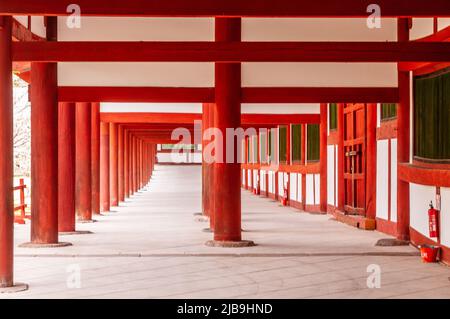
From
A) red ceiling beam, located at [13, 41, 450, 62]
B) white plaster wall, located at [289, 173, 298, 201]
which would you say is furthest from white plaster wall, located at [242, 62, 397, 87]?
white plaster wall, located at [289, 173, 298, 201]

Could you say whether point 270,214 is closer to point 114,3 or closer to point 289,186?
point 289,186

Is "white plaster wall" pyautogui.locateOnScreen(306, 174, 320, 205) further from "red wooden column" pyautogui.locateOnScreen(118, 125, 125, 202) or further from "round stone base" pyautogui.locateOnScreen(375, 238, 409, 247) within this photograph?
"round stone base" pyautogui.locateOnScreen(375, 238, 409, 247)

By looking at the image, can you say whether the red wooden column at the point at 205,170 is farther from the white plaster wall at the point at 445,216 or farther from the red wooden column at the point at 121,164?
the red wooden column at the point at 121,164

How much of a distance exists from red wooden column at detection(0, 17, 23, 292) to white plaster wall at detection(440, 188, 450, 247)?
4738mm

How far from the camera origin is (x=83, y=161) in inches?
612

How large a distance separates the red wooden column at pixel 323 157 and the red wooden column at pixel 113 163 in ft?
19.8

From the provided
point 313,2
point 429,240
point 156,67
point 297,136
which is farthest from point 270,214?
point 313,2

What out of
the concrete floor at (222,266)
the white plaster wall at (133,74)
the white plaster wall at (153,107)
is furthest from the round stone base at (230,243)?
the white plaster wall at (153,107)

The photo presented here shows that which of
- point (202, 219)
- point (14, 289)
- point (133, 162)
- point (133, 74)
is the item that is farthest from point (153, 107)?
point (14, 289)

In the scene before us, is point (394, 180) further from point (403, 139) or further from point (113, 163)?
point (113, 163)

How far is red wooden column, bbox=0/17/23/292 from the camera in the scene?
747cm

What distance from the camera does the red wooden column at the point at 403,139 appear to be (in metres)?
11.4

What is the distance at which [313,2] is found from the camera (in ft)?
26.1

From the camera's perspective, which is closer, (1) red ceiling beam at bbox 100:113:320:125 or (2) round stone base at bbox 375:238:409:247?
(2) round stone base at bbox 375:238:409:247
